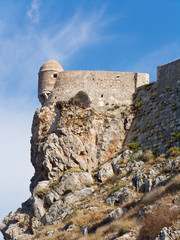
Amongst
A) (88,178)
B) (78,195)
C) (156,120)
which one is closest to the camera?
(78,195)

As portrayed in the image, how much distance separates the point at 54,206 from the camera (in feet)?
71.9

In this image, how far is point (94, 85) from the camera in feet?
98.1

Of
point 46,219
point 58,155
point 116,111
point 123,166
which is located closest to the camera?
point 46,219

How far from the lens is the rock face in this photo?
25.3 meters

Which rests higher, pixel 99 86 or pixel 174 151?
pixel 99 86

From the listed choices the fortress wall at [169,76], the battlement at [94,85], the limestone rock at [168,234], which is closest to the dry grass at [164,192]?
the limestone rock at [168,234]

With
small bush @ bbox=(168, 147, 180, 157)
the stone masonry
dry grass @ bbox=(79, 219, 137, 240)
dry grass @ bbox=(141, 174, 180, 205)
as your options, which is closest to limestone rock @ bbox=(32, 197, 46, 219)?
the stone masonry

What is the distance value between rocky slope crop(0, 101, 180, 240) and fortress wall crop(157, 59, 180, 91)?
131 inches

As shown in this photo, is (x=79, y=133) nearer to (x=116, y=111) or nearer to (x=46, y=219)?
(x=116, y=111)

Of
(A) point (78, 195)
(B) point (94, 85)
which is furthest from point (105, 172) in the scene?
(B) point (94, 85)

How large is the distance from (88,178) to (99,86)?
9.33 metres

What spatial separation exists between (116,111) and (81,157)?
5.00 meters

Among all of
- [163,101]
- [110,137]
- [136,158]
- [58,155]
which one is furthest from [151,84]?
[58,155]

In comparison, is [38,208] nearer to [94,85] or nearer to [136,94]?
[94,85]
